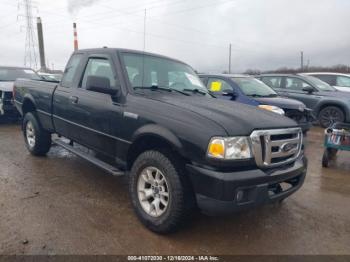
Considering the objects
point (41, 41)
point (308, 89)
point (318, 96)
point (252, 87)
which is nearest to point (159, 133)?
point (252, 87)

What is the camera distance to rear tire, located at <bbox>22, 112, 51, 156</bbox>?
5238 mm

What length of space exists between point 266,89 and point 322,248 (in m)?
5.38

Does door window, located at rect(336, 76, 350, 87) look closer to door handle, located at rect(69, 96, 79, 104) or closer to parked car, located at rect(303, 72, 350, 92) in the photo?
parked car, located at rect(303, 72, 350, 92)

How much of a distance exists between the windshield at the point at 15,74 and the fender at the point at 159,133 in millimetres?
7102

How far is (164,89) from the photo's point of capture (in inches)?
146

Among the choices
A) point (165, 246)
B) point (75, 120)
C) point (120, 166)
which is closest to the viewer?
point (165, 246)

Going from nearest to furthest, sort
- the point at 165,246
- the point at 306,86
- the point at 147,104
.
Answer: the point at 165,246
the point at 147,104
the point at 306,86

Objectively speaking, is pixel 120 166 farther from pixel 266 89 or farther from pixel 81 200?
pixel 266 89

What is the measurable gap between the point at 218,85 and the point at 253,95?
2.89ft

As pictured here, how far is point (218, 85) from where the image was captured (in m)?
7.26

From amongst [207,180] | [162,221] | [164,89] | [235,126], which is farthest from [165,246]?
[164,89]

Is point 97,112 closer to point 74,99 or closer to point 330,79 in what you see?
point 74,99

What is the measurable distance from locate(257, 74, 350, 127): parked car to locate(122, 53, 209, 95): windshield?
627cm

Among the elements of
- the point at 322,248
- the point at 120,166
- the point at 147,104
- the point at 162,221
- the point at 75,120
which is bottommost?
the point at 322,248
